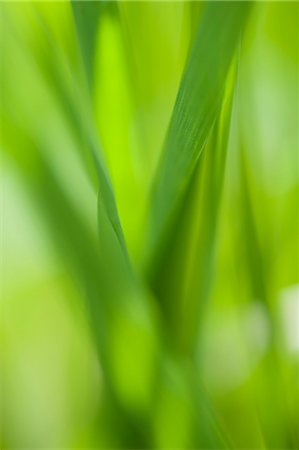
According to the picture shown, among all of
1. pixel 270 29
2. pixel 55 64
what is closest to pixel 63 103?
pixel 55 64

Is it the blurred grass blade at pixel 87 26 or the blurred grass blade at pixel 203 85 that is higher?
the blurred grass blade at pixel 87 26

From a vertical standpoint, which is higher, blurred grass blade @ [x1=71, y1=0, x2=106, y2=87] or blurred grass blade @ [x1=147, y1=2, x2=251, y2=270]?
blurred grass blade @ [x1=71, y1=0, x2=106, y2=87]

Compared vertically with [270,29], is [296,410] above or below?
below

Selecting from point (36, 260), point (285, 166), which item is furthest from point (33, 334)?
point (285, 166)

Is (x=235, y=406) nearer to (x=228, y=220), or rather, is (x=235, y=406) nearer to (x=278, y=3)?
(x=228, y=220)

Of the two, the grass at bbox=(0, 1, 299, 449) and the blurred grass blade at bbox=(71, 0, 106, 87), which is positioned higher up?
the blurred grass blade at bbox=(71, 0, 106, 87)
